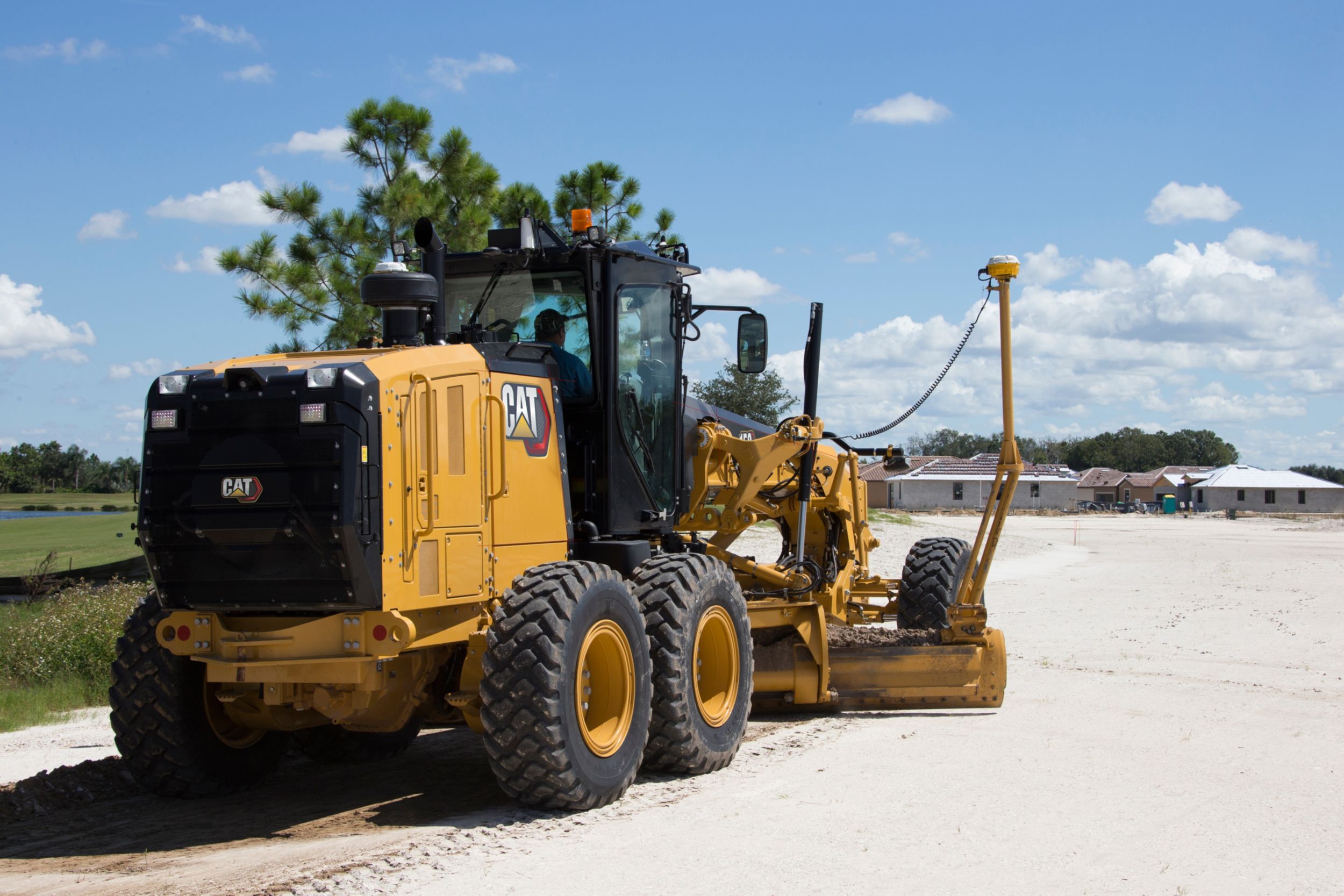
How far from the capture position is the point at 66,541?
35156mm

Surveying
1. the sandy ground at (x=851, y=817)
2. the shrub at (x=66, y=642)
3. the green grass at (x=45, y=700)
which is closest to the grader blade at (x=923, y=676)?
the sandy ground at (x=851, y=817)

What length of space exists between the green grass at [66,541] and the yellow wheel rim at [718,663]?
48.4 ft

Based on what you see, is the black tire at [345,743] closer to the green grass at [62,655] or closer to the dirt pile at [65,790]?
the dirt pile at [65,790]

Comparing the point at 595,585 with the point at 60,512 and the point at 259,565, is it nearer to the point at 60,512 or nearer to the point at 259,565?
→ the point at 259,565

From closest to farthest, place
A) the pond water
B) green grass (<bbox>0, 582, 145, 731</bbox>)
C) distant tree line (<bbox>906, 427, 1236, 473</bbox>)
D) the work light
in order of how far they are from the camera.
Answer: the work light, green grass (<bbox>0, 582, 145, 731</bbox>), the pond water, distant tree line (<bbox>906, 427, 1236, 473</bbox>)

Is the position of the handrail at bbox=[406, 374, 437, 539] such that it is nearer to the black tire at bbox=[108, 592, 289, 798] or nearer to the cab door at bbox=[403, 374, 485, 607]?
the cab door at bbox=[403, 374, 485, 607]

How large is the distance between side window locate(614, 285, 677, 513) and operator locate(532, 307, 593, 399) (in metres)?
0.22

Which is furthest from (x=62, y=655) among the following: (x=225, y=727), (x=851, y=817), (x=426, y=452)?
(x=851, y=817)

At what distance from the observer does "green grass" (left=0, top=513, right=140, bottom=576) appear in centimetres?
2638

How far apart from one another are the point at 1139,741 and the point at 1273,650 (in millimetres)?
6289

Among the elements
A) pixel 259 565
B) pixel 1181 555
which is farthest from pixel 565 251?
pixel 1181 555

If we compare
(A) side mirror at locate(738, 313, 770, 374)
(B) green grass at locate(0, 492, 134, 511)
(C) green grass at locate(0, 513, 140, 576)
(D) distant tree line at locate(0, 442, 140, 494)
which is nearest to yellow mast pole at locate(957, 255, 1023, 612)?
→ (A) side mirror at locate(738, 313, 770, 374)

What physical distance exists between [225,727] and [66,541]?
3093cm

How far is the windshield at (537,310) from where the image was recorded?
8.53 meters
